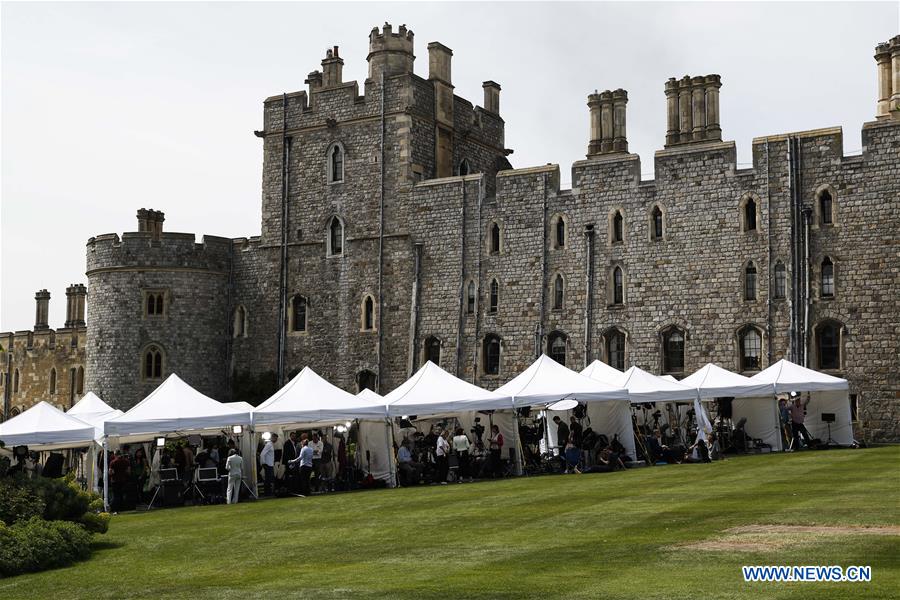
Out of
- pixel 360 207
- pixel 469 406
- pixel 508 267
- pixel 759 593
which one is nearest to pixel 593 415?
pixel 469 406

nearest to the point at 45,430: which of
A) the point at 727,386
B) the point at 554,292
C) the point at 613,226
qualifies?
the point at 727,386

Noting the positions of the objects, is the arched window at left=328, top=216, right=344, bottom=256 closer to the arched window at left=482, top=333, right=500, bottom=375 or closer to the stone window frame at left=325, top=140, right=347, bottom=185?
the stone window frame at left=325, top=140, right=347, bottom=185

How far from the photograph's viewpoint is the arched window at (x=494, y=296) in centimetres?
4041

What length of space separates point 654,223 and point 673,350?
4029 mm

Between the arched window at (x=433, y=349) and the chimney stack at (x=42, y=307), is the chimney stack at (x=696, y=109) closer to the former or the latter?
the arched window at (x=433, y=349)

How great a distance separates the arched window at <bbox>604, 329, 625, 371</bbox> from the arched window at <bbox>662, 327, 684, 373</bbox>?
55.0 inches

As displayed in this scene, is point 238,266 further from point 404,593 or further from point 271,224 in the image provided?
point 404,593

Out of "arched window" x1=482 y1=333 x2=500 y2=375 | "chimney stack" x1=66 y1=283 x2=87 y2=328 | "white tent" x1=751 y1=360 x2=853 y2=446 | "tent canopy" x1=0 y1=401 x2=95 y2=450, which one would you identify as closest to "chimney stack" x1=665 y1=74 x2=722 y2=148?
"arched window" x1=482 y1=333 x2=500 y2=375

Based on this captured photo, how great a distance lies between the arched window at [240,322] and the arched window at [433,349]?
26.2ft

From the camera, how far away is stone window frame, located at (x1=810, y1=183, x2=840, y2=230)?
35.3m

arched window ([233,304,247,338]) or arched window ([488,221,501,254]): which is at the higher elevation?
arched window ([488,221,501,254])

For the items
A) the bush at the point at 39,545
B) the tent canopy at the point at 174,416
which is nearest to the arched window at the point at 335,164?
the tent canopy at the point at 174,416

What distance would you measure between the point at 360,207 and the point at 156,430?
19.2 metres

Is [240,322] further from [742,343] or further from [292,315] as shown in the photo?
[742,343]
